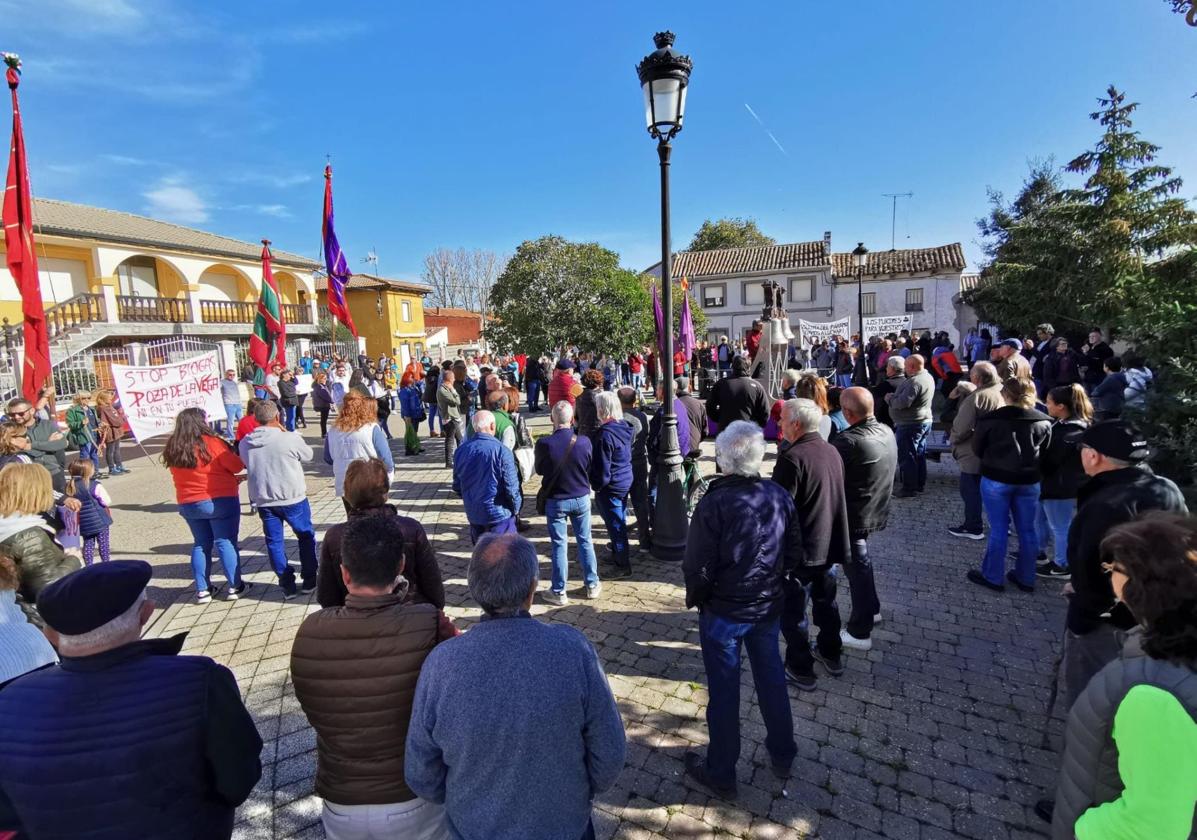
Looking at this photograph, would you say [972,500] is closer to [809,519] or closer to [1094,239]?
[809,519]

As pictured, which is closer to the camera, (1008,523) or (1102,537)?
(1102,537)

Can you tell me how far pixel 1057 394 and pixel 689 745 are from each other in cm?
388

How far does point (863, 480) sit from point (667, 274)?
2.71 metres

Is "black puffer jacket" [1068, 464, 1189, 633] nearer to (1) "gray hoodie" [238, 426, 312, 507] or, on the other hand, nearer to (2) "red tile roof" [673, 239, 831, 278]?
(1) "gray hoodie" [238, 426, 312, 507]

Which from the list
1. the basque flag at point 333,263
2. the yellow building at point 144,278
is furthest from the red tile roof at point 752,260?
the basque flag at point 333,263

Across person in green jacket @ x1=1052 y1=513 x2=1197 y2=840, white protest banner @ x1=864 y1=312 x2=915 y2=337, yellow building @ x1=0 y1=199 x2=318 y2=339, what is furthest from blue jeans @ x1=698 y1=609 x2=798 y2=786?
yellow building @ x1=0 y1=199 x2=318 y2=339

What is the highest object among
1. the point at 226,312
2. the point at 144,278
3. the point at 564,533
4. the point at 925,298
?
the point at 144,278

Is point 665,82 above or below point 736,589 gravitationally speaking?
above

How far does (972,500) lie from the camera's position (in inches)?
244

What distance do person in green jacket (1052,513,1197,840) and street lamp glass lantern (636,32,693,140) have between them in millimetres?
4825

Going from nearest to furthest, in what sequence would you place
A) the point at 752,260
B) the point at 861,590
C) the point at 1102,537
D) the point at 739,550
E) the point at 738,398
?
the point at 1102,537
the point at 739,550
the point at 861,590
the point at 738,398
the point at 752,260

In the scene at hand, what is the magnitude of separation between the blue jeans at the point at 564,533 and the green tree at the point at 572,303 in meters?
14.8

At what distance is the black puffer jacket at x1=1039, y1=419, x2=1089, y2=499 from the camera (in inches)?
180

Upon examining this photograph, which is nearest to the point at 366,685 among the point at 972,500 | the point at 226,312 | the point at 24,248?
the point at 972,500
